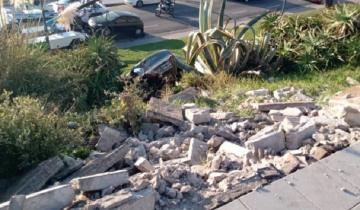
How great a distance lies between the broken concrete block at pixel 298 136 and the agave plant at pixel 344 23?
4.80 metres

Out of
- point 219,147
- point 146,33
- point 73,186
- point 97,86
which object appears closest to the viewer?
point 73,186

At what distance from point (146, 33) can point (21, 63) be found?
22.0 m

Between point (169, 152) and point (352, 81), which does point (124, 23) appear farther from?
point (169, 152)

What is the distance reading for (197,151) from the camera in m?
4.26

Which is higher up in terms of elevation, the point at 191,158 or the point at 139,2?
the point at 191,158

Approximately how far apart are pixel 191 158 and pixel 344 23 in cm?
579

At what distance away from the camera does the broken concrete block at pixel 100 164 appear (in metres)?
3.90

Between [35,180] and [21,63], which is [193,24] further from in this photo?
[35,180]

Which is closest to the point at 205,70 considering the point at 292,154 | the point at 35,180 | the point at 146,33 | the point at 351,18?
the point at 351,18

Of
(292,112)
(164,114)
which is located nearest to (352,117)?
(292,112)

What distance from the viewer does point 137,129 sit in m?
4.89

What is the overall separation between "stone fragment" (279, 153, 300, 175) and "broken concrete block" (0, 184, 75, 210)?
1.60 meters

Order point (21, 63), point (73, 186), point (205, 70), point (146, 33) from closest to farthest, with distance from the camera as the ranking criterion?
point (73, 186) → point (21, 63) → point (205, 70) → point (146, 33)

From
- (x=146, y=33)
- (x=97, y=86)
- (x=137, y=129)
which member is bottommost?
(x=146, y=33)
